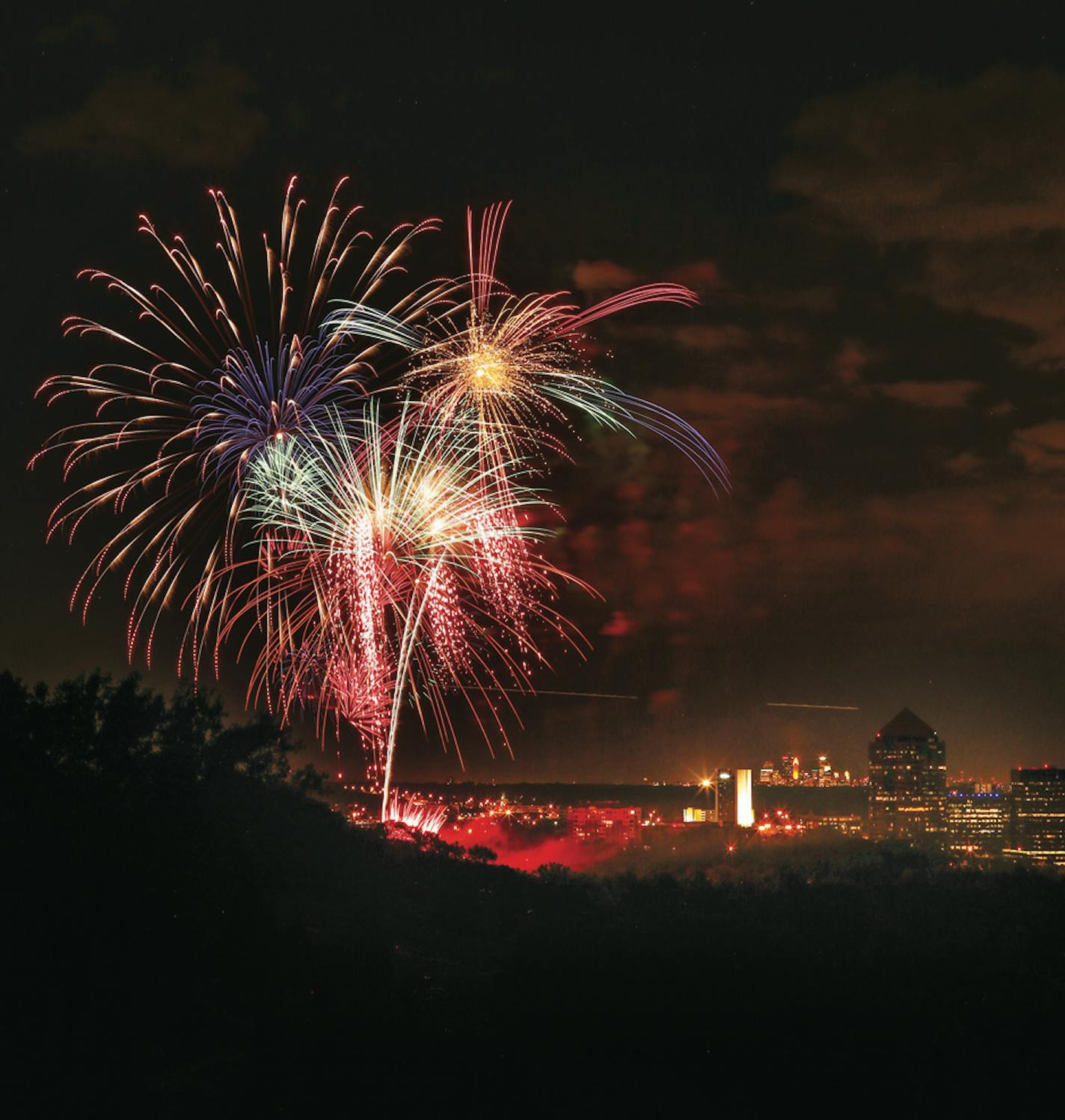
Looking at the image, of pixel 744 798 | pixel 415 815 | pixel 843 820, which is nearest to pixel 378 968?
pixel 415 815

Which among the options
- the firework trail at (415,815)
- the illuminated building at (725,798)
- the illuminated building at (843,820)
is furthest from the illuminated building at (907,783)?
the firework trail at (415,815)

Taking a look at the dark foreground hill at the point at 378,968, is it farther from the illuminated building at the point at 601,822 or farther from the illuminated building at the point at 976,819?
the illuminated building at the point at 976,819

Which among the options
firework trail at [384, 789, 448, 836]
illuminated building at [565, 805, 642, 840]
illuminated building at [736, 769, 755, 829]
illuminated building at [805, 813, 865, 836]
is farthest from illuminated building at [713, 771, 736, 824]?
firework trail at [384, 789, 448, 836]

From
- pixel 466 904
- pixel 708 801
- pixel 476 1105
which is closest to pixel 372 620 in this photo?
pixel 466 904

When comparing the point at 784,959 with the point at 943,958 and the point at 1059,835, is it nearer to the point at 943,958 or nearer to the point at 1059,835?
the point at 943,958

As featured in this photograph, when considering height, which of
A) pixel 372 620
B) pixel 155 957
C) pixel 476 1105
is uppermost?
pixel 372 620

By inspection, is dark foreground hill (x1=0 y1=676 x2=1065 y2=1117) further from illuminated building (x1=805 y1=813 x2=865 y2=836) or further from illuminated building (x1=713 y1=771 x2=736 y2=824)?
illuminated building (x1=805 y1=813 x2=865 y2=836)
